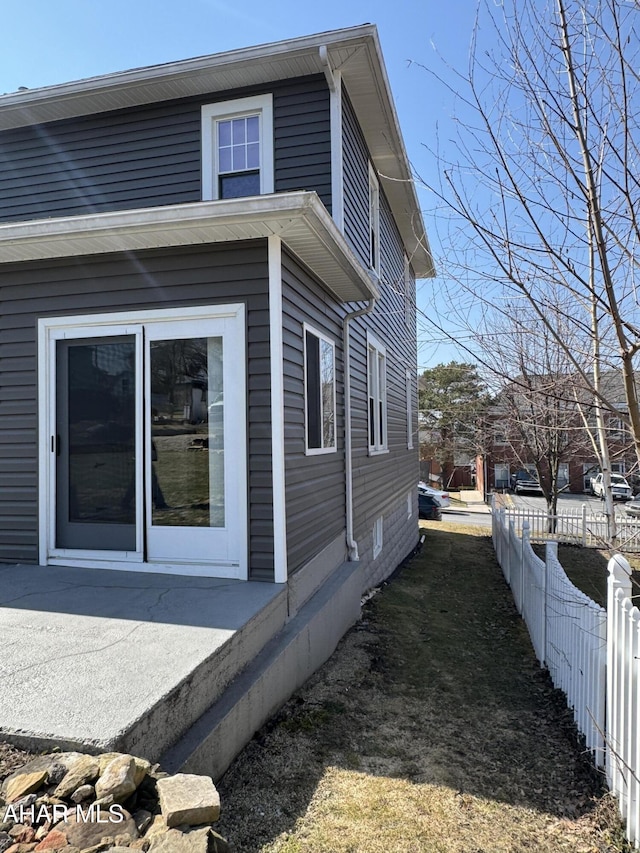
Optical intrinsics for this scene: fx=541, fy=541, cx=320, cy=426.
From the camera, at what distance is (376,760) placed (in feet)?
10.9

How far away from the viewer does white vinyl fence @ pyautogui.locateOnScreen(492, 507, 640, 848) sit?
2.76 m

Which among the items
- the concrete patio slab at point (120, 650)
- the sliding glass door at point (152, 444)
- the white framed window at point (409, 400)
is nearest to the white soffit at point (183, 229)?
the sliding glass door at point (152, 444)

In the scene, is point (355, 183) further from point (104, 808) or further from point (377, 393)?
point (104, 808)

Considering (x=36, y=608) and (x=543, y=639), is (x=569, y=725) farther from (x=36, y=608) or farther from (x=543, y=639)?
(x=36, y=608)

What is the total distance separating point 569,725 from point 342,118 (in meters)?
6.63

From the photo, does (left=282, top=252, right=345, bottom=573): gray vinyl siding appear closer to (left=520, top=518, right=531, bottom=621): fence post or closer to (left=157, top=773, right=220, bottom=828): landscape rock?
(left=157, top=773, right=220, bottom=828): landscape rock

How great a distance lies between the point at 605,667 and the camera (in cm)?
332

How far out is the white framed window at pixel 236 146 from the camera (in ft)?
21.5

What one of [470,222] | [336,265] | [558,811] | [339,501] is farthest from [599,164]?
[339,501]

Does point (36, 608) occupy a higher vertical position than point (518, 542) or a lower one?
higher

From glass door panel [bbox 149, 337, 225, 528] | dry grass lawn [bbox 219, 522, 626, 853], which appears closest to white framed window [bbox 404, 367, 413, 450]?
dry grass lawn [bbox 219, 522, 626, 853]

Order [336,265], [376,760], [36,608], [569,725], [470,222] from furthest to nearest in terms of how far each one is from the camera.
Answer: [336,265] < [569,725] < [36,608] < [376,760] < [470,222]

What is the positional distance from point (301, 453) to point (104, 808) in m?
3.19

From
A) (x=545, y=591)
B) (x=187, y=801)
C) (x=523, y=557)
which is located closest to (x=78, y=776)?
(x=187, y=801)
